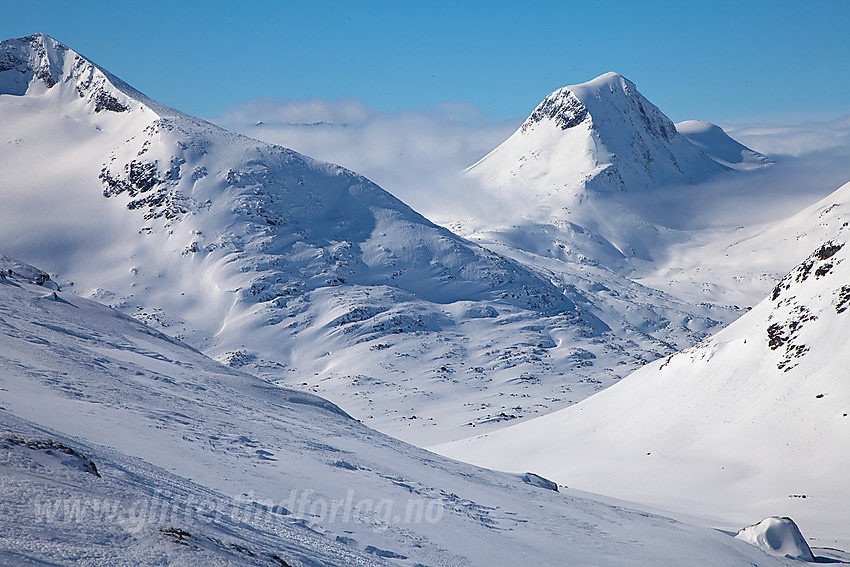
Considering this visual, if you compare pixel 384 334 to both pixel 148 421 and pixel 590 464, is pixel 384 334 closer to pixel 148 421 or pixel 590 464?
pixel 590 464

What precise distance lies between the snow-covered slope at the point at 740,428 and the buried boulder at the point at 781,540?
7.56 m

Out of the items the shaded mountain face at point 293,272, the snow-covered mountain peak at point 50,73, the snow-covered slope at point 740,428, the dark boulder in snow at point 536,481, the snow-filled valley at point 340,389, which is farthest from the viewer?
the snow-covered mountain peak at point 50,73

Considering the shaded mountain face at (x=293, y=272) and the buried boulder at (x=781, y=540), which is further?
the shaded mountain face at (x=293, y=272)

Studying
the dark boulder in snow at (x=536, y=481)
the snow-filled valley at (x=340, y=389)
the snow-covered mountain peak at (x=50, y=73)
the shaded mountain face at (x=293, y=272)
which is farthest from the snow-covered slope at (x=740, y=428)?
the snow-covered mountain peak at (x=50, y=73)

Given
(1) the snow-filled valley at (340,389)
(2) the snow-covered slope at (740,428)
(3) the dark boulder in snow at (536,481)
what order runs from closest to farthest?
1. (1) the snow-filled valley at (340,389)
2. (3) the dark boulder in snow at (536,481)
3. (2) the snow-covered slope at (740,428)

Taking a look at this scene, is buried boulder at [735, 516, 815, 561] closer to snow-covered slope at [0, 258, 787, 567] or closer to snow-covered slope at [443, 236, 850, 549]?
snow-covered slope at [0, 258, 787, 567]

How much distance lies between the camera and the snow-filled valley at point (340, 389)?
11219mm

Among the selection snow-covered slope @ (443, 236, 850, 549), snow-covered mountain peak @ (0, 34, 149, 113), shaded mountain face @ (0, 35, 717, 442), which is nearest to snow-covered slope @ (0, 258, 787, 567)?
snow-covered slope @ (443, 236, 850, 549)

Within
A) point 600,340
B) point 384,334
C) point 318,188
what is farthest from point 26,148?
point 600,340

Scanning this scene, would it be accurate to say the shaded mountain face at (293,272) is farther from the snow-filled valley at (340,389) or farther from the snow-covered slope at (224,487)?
the snow-covered slope at (224,487)

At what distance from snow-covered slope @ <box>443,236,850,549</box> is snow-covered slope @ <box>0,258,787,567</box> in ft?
46.1

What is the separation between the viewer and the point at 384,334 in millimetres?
100562

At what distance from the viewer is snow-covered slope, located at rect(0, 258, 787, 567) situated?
23.7ft

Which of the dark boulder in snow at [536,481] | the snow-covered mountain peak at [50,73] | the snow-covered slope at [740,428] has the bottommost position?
the dark boulder in snow at [536,481]
